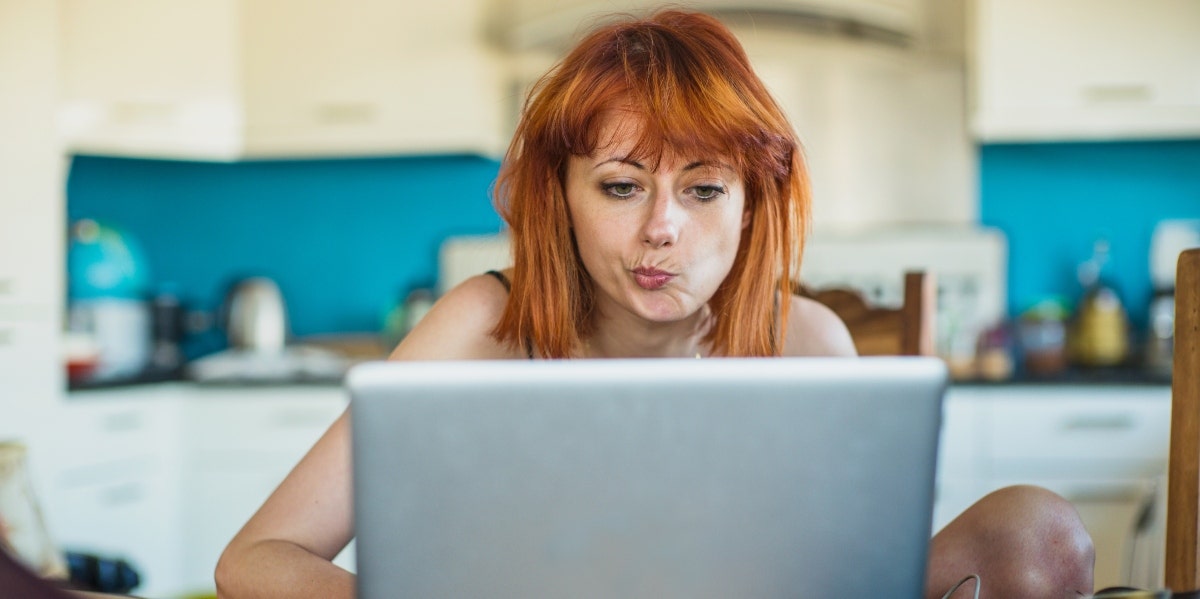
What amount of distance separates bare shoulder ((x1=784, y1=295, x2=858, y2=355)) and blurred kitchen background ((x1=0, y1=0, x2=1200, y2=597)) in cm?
157

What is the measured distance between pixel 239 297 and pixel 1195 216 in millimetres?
2837

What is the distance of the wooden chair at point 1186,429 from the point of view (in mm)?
859

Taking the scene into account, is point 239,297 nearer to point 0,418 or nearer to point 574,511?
point 0,418

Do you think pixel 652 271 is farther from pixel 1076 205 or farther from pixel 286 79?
pixel 1076 205

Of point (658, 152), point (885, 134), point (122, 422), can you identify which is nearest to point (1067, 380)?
point (885, 134)

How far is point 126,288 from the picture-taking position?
133 inches

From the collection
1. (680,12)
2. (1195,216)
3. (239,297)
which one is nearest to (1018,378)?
(1195,216)

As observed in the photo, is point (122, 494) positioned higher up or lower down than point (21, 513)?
lower down

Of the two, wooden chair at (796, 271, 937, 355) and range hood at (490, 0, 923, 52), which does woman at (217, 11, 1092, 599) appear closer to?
wooden chair at (796, 271, 937, 355)

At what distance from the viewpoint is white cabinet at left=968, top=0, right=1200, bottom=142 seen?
2.96m

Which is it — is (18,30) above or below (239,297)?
above

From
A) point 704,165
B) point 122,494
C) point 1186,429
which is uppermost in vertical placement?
point 704,165

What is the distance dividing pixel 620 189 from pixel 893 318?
64cm

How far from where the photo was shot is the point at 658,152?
1077mm
